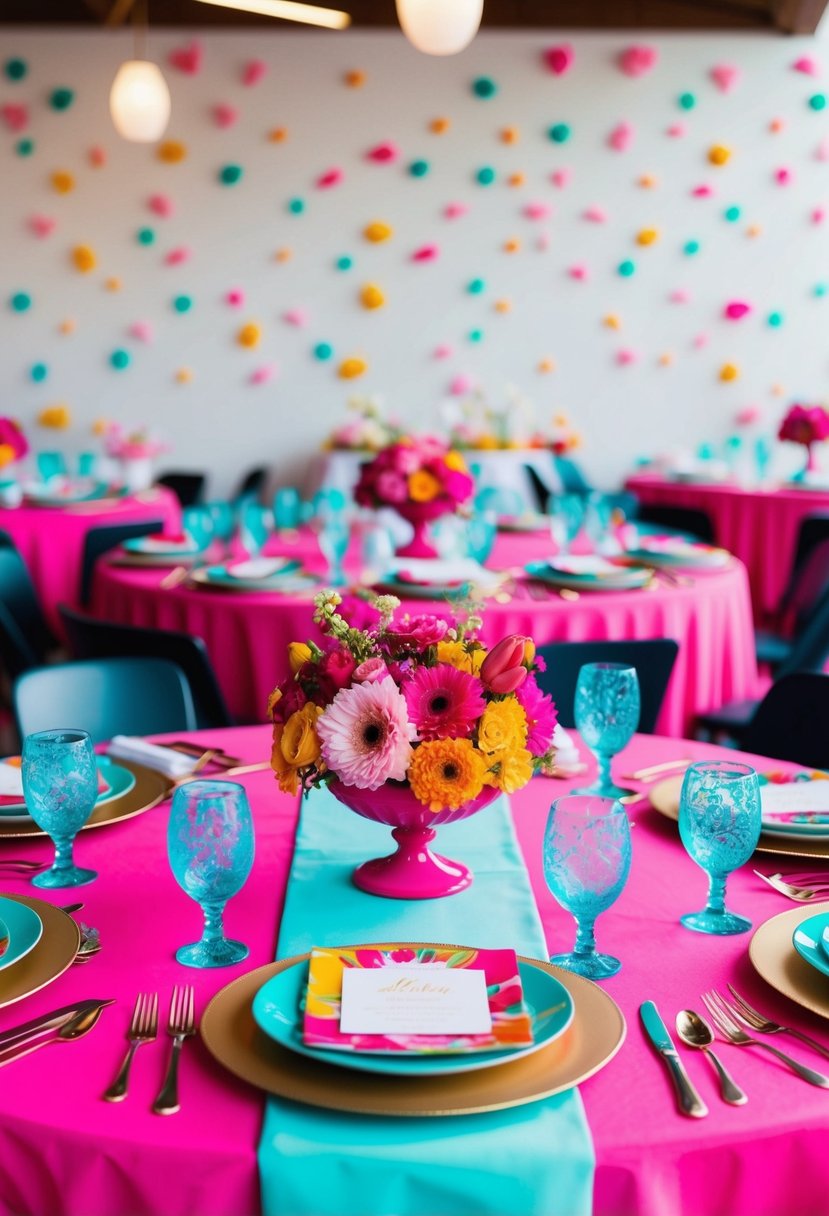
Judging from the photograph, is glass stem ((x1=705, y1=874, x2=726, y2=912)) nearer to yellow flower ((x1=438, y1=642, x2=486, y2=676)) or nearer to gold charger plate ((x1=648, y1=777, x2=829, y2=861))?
gold charger plate ((x1=648, y1=777, x2=829, y2=861))

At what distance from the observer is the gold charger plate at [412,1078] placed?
36.2 inches

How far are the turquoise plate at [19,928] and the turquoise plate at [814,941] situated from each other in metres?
0.74

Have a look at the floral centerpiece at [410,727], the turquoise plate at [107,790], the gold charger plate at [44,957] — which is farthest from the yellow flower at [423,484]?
the gold charger plate at [44,957]

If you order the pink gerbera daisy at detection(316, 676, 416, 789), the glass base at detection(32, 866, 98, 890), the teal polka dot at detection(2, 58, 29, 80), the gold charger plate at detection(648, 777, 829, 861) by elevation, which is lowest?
the gold charger plate at detection(648, 777, 829, 861)

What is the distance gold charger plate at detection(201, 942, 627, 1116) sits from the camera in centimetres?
92

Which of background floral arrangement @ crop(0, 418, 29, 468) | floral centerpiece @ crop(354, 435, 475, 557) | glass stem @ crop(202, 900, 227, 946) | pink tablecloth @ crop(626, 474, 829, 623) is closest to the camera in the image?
glass stem @ crop(202, 900, 227, 946)

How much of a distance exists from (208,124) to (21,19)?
1253 mm

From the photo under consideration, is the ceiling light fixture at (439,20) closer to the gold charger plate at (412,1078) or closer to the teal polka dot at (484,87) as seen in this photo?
the gold charger plate at (412,1078)

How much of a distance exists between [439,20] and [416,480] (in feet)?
5.31

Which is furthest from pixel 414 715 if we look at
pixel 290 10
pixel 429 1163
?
pixel 290 10

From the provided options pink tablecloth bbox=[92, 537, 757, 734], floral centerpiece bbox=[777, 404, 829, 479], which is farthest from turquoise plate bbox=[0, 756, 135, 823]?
floral centerpiece bbox=[777, 404, 829, 479]

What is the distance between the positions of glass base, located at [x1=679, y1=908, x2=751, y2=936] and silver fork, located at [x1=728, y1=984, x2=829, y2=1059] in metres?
0.15

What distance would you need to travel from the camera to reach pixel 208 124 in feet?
24.8

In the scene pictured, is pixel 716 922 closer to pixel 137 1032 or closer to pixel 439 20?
pixel 137 1032
